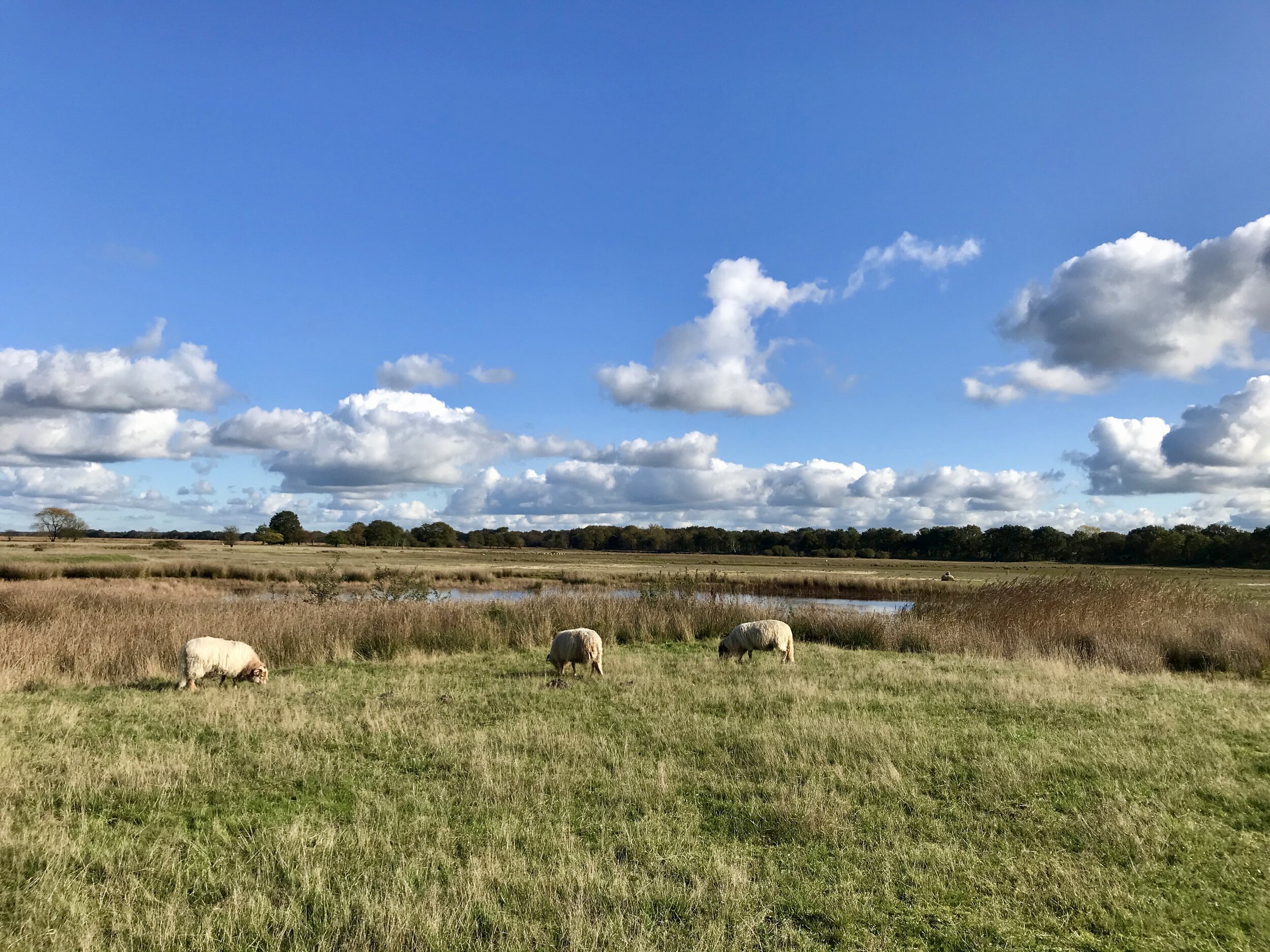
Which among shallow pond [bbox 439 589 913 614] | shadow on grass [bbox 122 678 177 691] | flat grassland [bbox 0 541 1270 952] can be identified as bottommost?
shallow pond [bbox 439 589 913 614]

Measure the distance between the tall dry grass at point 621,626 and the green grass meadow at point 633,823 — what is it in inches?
141

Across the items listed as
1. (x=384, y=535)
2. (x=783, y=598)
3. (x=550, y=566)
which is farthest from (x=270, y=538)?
(x=783, y=598)

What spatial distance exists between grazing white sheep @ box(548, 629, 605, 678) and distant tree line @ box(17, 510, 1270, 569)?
98014 mm

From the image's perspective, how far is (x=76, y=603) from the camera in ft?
67.1

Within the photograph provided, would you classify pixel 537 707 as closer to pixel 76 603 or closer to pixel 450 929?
pixel 450 929

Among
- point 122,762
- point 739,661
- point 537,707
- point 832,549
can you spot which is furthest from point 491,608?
point 832,549

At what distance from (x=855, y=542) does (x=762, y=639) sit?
132280mm

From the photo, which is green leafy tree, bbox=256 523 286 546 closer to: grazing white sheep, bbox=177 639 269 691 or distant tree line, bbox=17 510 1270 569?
distant tree line, bbox=17 510 1270 569

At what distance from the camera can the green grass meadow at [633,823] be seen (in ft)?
16.1

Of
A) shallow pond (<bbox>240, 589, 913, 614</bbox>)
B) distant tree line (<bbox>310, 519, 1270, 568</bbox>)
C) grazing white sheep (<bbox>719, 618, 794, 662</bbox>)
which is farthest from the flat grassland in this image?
distant tree line (<bbox>310, 519, 1270, 568</bbox>)

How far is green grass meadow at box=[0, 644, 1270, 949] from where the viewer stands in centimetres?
491

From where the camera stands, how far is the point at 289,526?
144000 millimetres

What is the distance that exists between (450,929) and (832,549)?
143738mm

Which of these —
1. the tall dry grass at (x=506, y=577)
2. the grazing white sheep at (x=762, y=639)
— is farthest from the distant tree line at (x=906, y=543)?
the grazing white sheep at (x=762, y=639)
